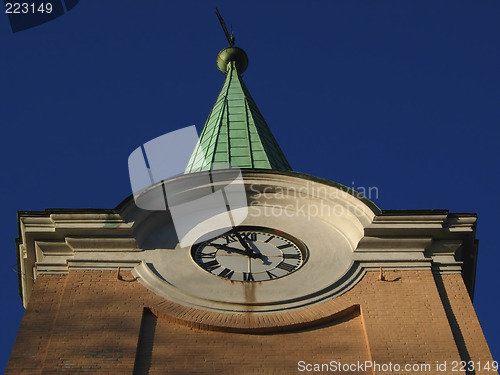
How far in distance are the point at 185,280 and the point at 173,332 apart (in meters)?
1.43

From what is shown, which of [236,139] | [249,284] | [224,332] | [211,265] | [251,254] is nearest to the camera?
[224,332]

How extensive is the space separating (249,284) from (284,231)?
190 cm

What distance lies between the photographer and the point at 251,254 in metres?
15.9

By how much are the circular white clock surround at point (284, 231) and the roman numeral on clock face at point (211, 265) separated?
0.15 m

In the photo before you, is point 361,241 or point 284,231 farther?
point 284,231

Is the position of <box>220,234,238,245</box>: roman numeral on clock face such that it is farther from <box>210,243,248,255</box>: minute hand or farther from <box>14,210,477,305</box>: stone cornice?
<box>14,210,477,305</box>: stone cornice

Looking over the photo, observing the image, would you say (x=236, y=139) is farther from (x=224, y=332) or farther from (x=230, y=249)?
(x=224, y=332)

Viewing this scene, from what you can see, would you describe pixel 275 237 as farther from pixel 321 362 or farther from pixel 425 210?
pixel 321 362

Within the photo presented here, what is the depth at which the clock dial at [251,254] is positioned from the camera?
1552 cm

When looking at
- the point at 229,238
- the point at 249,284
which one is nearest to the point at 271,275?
the point at 249,284

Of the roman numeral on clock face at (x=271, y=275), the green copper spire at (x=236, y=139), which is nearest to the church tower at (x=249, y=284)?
the roman numeral on clock face at (x=271, y=275)

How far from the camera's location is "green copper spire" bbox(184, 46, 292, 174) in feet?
69.7

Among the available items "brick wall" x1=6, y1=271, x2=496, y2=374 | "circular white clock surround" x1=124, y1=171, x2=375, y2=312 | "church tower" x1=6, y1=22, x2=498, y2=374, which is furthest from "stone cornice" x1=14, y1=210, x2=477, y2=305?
"brick wall" x1=6, y1=271, x2=496, y2=374

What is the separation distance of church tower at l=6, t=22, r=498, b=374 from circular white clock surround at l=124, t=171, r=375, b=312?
3 centimetres
